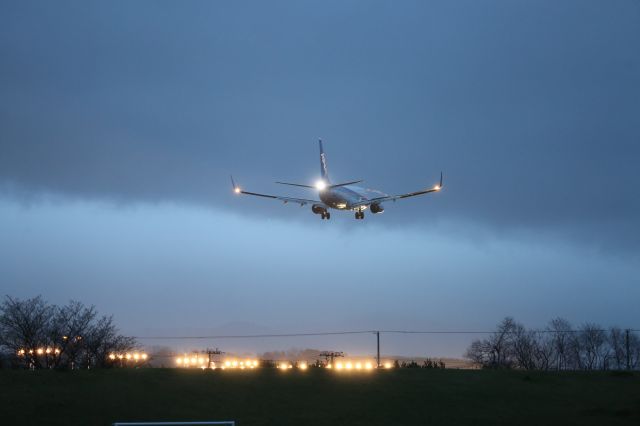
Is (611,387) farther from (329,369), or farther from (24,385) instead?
(24,385)

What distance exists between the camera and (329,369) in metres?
33.8

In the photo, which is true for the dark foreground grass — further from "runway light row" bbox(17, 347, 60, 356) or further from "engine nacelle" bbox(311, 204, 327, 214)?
"engine nacelle" bbox(311, 204, 327, 214)

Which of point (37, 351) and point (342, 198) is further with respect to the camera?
point (342, 198)

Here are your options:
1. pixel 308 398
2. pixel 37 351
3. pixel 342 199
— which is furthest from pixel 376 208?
pixel 308 398

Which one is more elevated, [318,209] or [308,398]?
[318,209]

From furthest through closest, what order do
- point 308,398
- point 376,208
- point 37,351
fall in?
point 376,208 < point 37,351 < point 308,398

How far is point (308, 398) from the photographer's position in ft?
93.7

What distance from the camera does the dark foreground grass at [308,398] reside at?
25781 mm

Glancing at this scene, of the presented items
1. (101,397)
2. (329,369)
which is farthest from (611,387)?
(101,397)

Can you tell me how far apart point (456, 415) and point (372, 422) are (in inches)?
137

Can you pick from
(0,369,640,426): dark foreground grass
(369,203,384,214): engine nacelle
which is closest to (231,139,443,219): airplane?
(369,203,384,214): engine nacelle

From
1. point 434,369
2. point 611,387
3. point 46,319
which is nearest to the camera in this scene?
point 611,387

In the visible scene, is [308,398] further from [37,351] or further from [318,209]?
[318,209]

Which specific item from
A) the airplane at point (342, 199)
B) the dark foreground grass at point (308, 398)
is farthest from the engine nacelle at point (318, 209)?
the dark foreground grass at point (308, 398)
